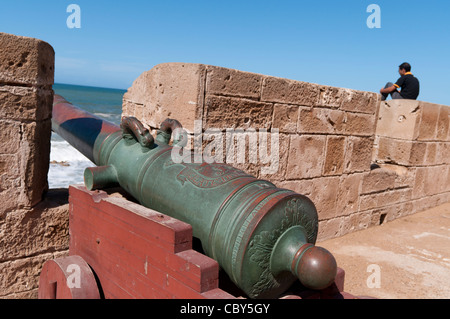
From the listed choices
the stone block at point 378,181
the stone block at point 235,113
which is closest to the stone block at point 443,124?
the stone block at point 378,181

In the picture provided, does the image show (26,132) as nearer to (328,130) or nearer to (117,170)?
(117,170)

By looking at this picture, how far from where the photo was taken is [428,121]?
6.13 meters

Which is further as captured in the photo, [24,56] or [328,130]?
[328,130]

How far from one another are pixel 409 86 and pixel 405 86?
0.07 metres

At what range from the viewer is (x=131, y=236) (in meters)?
1.91

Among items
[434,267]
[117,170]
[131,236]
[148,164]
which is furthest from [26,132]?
[434,267]

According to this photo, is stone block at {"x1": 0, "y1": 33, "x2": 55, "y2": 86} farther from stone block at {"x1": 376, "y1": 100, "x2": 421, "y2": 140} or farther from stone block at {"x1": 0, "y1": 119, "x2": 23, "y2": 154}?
stone block at {"x1": 376, "y1": 100, "x2": 421, "y2": 140}

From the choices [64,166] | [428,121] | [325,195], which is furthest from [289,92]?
[64,166]

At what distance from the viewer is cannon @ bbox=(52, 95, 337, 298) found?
5.16 feet

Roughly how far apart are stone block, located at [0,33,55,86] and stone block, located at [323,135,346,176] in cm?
323

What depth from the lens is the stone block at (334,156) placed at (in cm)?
452
